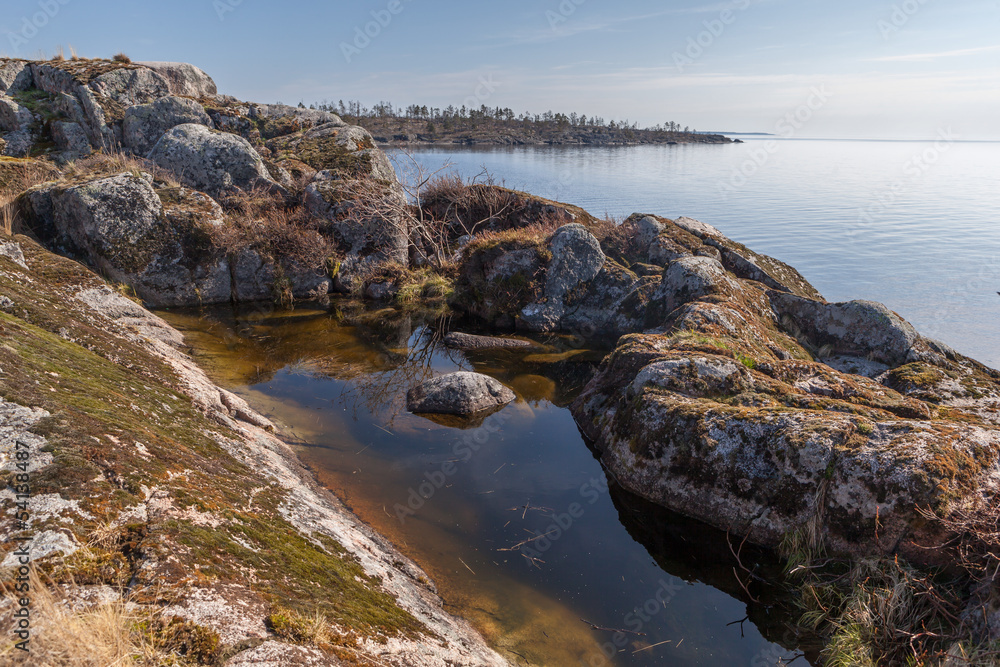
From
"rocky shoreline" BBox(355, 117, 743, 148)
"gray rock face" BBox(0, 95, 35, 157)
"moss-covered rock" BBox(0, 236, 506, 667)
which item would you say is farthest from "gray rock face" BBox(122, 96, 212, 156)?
"rocky shoreline" BBox(355, 117, 743, 148)

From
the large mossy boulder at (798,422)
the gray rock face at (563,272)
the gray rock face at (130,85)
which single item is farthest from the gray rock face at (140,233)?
the large mossy boulder at (798,422)

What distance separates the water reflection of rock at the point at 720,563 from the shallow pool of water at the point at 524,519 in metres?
0.02

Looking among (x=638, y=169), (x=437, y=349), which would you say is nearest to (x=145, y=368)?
(x=437, y=349)

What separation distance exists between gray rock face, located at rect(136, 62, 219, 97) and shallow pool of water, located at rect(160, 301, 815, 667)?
18415mm

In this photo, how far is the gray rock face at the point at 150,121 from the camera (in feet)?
68.0

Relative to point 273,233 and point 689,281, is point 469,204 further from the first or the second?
point 689,281

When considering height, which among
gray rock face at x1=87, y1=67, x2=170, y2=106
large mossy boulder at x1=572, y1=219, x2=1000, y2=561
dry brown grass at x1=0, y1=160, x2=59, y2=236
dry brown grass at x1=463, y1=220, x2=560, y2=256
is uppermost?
gray rock face at x1=87, y1=67, x2=170, y2=106

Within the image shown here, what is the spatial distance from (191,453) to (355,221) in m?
15.2

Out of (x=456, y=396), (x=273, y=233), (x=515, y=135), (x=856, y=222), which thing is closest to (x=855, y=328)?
(x=456, y=396)

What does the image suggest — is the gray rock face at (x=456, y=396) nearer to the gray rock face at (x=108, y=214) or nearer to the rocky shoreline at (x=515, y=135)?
the gray rock face at (x=108, y=214)

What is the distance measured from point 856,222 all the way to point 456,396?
4034cm

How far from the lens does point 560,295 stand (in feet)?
50.7

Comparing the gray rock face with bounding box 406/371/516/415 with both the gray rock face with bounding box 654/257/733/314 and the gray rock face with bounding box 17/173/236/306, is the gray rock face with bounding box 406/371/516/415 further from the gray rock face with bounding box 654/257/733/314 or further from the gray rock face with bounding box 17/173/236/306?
the gray rock face with bounding box 17/173/236/306

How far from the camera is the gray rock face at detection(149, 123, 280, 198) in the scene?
61.0 feet
